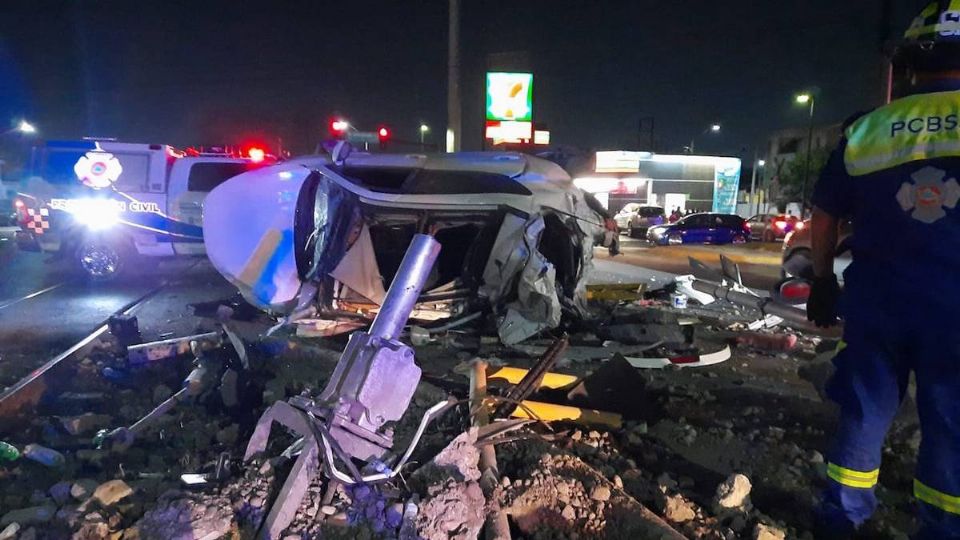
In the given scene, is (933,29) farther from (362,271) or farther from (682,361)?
(362,271)

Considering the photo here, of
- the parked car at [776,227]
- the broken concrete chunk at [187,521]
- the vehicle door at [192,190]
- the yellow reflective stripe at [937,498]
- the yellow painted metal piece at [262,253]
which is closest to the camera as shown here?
the yellow reflective stripe at [937,498]

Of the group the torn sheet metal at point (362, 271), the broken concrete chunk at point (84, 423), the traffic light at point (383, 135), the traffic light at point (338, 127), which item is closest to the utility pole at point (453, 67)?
the traffic light at point (383, 135)

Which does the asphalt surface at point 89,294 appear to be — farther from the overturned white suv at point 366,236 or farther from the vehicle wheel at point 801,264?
the vehicle wheel at point 801,264

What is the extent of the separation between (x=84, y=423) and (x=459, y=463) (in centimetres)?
260

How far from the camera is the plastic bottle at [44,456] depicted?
3.40 meters

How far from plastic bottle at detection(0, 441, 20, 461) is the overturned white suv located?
231 cm

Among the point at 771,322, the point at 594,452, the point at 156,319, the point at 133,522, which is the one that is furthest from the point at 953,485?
the point at 156,319

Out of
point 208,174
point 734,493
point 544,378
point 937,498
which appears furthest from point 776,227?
point 937,498

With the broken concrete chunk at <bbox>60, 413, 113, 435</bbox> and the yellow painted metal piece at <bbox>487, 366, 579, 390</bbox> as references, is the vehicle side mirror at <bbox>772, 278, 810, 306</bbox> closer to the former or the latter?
the yellow painted metal piece at <bbox>487, 366, 579, 390</bbox>

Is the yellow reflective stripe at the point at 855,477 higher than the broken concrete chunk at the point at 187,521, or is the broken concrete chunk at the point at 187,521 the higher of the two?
the yellow reflective stripe at the point at 855,477

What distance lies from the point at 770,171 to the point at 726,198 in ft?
64.1

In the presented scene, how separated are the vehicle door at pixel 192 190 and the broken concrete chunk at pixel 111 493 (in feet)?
26.5

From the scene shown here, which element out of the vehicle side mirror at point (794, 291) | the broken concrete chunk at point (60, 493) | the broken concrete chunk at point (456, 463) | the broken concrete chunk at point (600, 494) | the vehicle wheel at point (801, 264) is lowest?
the broken concrete chunk at point (60, 493)

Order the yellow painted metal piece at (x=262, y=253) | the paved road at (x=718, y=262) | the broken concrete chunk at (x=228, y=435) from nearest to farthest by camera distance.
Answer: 1. the broken concrete chunk at (x=228, y=435)
2. the yellow painted metal piece at (x=262, y=253)
3. the paved road at (x=718, y=262)
